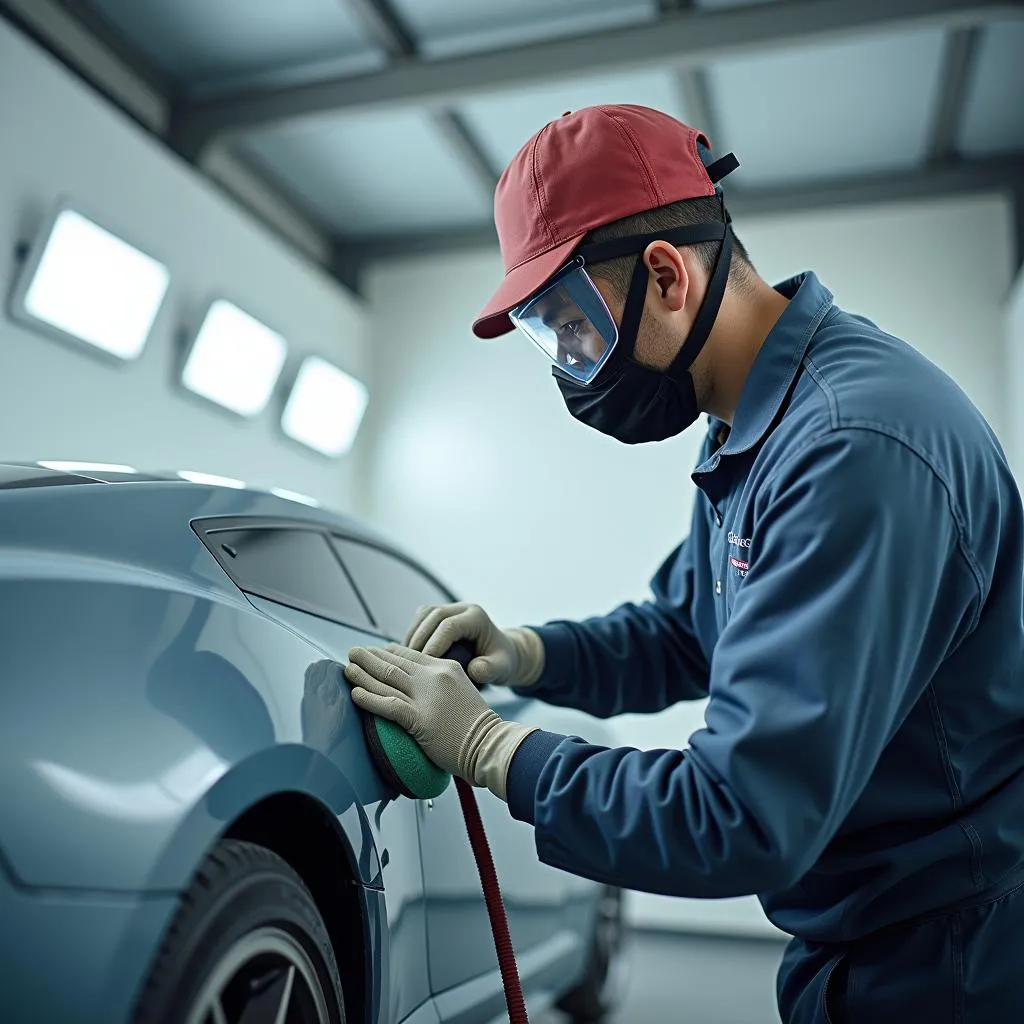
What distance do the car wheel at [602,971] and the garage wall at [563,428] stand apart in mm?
1770

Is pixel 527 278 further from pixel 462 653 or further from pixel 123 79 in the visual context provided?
pixel 123 79

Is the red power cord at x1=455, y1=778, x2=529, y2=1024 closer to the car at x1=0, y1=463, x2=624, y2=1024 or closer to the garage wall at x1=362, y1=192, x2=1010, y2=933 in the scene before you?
the car at x1=0, y1=463, x2=624, y2=1024

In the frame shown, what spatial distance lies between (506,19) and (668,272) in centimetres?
327

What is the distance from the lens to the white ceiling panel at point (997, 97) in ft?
14.2

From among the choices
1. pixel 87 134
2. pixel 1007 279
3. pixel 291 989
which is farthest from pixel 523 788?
pixel 1007 279

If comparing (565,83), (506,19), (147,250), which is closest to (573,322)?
(147,250)

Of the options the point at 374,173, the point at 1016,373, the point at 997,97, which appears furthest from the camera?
the point at 374,173

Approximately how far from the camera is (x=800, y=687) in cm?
116

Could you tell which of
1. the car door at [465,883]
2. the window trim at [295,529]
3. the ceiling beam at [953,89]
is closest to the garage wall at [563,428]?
the ceiling beam at [953,89]

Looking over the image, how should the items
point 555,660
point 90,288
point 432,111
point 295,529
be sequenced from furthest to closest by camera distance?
point 432,111 < point 90,288 < point 555,660 < point 295,529

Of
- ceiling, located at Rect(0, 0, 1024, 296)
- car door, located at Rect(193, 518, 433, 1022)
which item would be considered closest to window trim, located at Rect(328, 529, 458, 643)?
car door, located at Rect(193, 518, 433, 1022)

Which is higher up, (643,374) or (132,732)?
(643,374)

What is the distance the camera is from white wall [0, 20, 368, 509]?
11.3 ft

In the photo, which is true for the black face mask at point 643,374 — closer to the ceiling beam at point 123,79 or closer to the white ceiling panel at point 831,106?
the white ceiling panel at point 831,106
